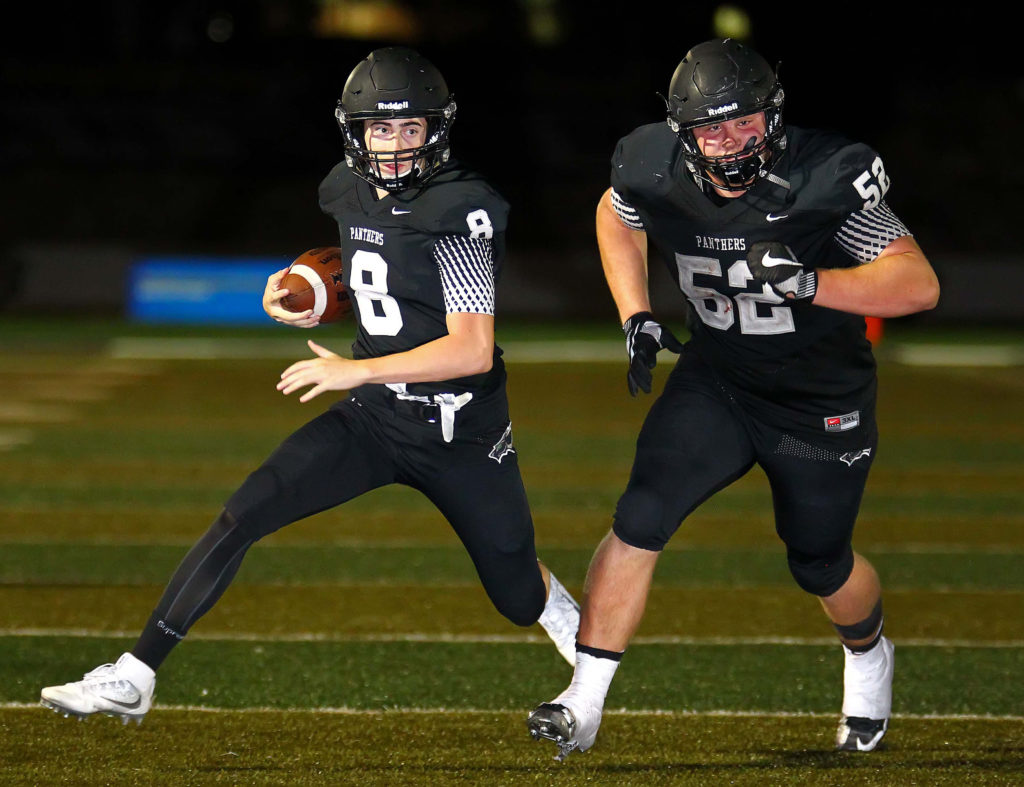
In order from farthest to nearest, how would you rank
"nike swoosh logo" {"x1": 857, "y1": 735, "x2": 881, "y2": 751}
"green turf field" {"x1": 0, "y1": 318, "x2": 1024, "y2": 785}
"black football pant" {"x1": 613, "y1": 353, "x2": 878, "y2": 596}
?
"nike swoosh logo" {"x1": 857, "y1": 735, "x2": 881, "y2": 751} → "green turf field" {"x1": 0, "y1": 318, "x2": 1024, "y2": 785} → "black football pant" {"x1": 613, "y1": 353, "x2": 878, "y2": 596}

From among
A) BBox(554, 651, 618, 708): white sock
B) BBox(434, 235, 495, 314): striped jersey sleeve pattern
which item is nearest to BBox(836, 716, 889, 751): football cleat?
BBox(554, 651, 618, 708): white sock

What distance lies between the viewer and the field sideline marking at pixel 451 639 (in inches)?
178

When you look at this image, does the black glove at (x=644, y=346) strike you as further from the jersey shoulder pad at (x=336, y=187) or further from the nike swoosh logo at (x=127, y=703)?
the nike swoosh logo at (x=127, y=703)

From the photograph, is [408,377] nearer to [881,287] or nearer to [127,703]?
[127,703]

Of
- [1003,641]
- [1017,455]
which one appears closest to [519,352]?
[1017,455]

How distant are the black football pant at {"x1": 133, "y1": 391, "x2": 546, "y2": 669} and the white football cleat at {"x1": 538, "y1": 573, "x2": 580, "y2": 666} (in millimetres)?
113

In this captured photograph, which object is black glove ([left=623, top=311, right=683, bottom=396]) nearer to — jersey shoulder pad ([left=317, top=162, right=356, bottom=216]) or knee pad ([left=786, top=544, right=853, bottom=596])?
knee pad ([left=786, top=544, right=853, bottom=596])

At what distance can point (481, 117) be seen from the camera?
20312 mm

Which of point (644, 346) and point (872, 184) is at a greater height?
point (872, 184)

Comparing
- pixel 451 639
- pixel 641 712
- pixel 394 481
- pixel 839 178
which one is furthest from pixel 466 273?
pixel 451 639

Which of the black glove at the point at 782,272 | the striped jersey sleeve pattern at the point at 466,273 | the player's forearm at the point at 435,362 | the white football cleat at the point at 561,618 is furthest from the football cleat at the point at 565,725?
the black glove at the point at 782,272

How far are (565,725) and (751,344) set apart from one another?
3.00ft

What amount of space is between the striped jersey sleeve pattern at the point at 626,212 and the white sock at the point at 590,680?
97 cm

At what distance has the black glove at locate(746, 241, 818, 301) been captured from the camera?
3.03 metres
